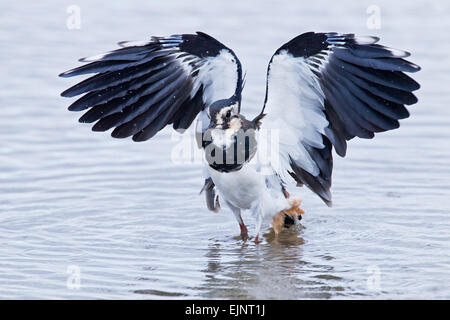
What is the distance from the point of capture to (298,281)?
6676 millimetres

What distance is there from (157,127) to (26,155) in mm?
2277

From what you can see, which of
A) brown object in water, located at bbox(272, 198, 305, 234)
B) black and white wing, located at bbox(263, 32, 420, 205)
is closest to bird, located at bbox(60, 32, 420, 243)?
black and white wing, located at bbox(263, 32, 420, 205)

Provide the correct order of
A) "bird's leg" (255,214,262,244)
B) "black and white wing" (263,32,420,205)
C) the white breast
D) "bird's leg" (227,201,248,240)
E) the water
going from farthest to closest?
"bird's leg" (227,201,248,240)
"bird's leg" (255,214,262,244)
the white breast
"black and white wing" (263,32,420,205)
the water

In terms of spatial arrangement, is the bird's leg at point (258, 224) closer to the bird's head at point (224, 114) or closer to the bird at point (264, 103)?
the bird at point (264, 103)

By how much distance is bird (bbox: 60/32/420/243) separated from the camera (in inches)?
279

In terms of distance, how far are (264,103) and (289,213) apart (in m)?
0.98

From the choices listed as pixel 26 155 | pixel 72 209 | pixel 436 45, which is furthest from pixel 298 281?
pixel 436 45

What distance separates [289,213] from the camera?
25.7 ft

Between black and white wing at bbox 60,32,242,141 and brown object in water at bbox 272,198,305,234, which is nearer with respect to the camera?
black and white wing at bbox 60,32,242,141

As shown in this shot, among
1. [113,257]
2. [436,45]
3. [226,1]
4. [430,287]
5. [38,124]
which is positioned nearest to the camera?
[430,287]

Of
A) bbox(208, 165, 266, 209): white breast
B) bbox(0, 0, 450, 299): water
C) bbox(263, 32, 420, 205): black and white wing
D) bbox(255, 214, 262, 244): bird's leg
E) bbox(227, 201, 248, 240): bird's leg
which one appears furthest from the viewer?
bbox(227, 201, 248, 240): bird's leg

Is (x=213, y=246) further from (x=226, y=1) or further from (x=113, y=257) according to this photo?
(x=226, y=1)

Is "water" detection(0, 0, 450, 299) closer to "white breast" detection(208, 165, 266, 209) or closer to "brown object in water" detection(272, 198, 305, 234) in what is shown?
"brown object in water" detection(272, 198, 305, 234)

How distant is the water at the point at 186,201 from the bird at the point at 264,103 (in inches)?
22.1
